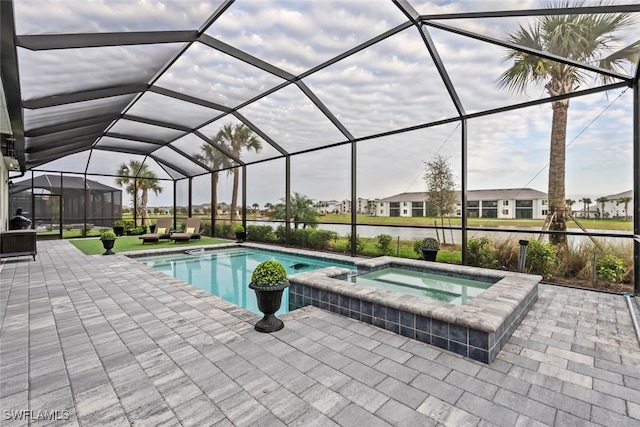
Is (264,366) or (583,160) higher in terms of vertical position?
(583,160)

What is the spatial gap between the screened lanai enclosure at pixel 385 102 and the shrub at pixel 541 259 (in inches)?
1.2

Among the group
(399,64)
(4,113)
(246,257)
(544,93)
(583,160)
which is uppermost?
(399,64)

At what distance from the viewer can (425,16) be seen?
161 inches

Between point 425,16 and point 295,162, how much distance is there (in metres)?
5.95

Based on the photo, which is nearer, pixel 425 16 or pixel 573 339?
pixel 573 339

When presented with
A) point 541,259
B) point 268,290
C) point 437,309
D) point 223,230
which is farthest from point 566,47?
point 223,230

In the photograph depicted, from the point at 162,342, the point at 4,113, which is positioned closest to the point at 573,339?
the point at 162,342

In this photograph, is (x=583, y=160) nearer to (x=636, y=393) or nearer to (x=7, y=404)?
(x=636, y=393)

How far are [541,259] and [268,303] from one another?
5250mm

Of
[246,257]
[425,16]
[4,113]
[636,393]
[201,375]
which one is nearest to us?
[636,393]

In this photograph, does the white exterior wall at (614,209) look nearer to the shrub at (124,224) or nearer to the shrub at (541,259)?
the shrub at (541,259)

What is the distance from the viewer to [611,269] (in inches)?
196

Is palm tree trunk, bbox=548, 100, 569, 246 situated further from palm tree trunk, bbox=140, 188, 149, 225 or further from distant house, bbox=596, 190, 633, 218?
palm tree trunk, bbox=140, 188, 149, 225

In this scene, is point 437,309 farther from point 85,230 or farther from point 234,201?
point 85,230
